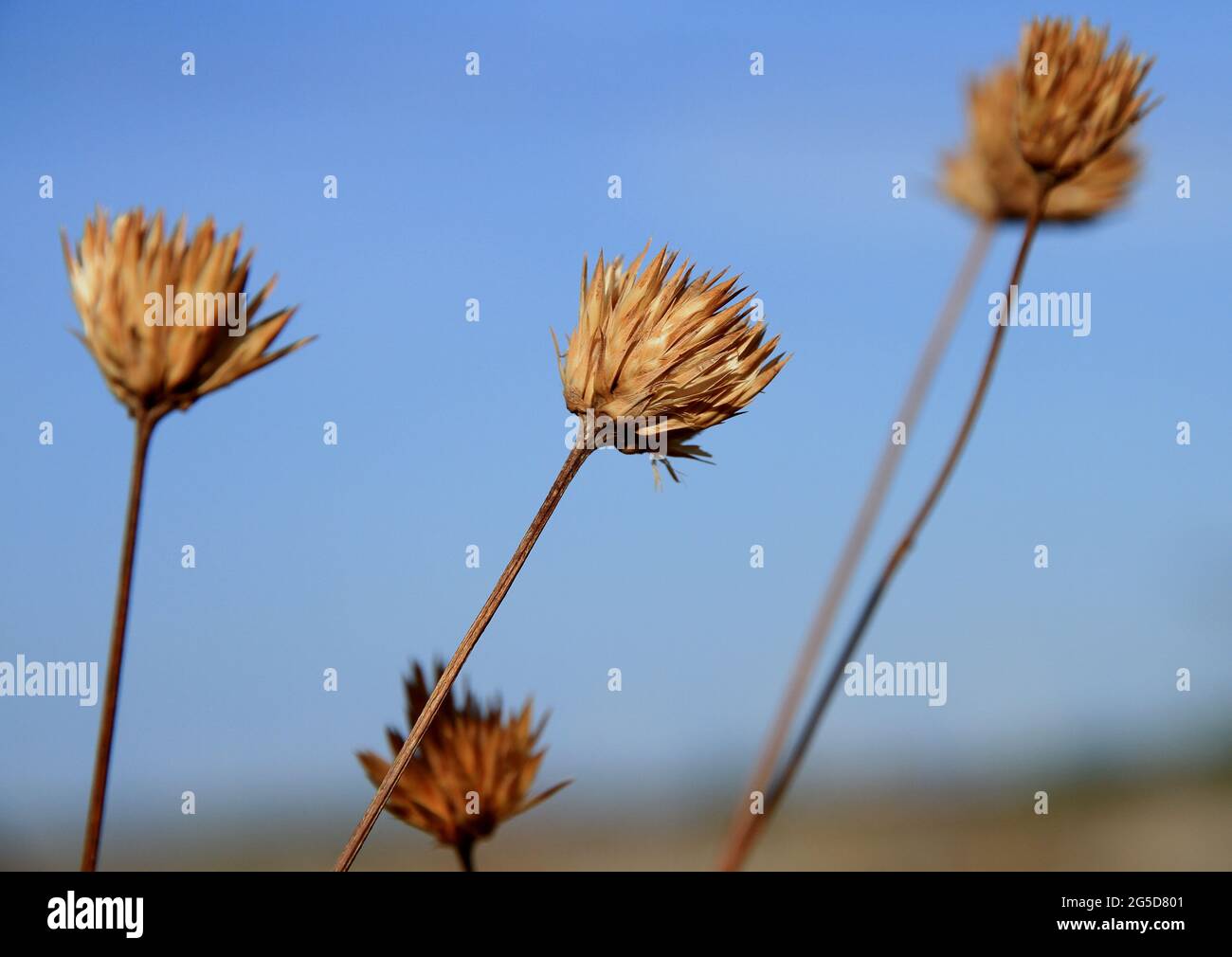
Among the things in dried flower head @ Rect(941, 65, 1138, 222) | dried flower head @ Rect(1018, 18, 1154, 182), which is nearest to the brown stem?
dried flower head @ Rect(1018, 18, 1154, 182)

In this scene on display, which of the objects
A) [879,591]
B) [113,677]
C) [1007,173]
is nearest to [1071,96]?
[879,591]

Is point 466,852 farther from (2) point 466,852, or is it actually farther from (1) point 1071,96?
(1) point 1071,96

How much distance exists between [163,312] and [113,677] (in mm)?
231

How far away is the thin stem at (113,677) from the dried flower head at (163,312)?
63mm

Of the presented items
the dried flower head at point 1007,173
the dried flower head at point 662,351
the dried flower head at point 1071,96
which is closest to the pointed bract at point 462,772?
the dried flower head at point 662,351

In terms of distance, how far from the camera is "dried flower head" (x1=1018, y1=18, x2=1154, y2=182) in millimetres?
1206

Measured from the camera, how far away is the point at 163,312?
29.1 inches

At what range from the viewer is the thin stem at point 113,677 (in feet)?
2.12

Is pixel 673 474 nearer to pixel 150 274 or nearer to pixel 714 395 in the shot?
pixel 714 395
